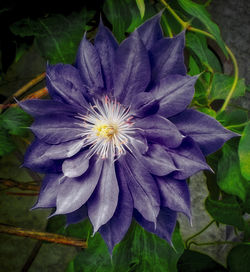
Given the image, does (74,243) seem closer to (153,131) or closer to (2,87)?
(153,131)

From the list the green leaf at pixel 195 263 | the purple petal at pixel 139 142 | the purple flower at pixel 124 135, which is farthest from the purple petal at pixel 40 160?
the green leaf at pixel 195 263

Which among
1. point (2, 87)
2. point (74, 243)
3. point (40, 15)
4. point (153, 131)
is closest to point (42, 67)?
point (2, 87)

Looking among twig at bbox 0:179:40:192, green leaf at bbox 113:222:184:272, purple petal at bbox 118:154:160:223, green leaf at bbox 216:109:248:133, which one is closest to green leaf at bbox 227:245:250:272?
green leaf at bbox 113:222:184:272

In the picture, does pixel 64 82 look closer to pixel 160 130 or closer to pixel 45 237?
pixel 160 130

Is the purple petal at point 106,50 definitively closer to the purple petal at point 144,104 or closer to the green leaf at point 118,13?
the purple petal at point 144,104

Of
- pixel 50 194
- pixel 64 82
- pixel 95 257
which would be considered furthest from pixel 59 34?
pixel 95 257

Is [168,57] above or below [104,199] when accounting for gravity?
above
